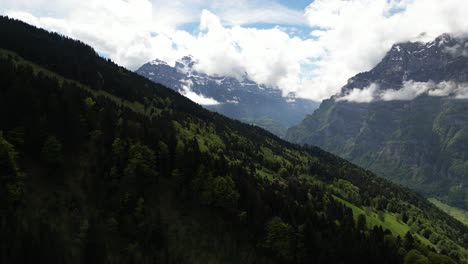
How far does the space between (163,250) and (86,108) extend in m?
50.5

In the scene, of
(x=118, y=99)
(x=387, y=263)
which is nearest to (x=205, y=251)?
(x=387, y=263)

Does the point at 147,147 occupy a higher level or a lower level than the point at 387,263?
higher

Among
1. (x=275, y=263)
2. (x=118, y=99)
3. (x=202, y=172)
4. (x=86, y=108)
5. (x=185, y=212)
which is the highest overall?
(x=118, y=99)

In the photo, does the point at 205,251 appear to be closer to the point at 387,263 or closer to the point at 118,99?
the point at 387,263

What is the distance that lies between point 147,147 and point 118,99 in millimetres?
105654

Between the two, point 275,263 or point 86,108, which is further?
point 86,108

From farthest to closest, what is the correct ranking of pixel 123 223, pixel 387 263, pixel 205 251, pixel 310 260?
pixel 387 263
pixel 310 260
pixel 205 251
pixel 123 223

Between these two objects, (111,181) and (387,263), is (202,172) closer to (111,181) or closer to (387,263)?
(111,181)

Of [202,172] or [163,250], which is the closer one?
[163,250]

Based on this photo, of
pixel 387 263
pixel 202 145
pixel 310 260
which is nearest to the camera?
pixel 310 260

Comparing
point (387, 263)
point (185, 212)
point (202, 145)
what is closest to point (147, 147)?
point (185, 212)

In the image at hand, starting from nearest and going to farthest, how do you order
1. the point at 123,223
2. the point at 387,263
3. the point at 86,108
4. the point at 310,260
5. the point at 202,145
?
the point at 123,223 → the point at 310,260 → the point at 387,263 → the point at 86,108 → the point at 202,145

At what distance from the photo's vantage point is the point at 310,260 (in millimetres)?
89562

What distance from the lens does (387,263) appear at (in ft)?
314
